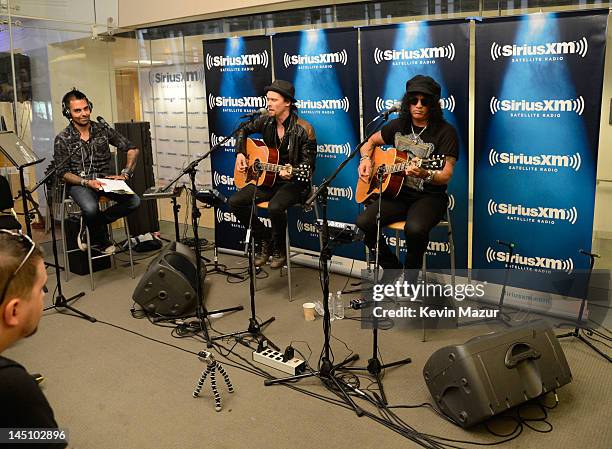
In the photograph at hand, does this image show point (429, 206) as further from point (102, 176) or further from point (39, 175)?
point (39, 175)

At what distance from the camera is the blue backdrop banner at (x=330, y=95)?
4.31 metres

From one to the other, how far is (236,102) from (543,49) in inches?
99.4

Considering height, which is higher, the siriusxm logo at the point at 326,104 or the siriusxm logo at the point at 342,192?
the siriusxm logo at the point at 326,104

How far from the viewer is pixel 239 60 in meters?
4.83

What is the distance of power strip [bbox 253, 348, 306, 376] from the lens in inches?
121

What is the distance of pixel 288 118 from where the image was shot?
4.20m

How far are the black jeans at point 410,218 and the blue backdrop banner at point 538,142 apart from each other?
0.52 m

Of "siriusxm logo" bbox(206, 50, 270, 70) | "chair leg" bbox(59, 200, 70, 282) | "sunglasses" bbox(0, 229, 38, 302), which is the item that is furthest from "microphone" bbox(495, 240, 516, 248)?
"chair leg" bbox(59, 200, 70, 282)

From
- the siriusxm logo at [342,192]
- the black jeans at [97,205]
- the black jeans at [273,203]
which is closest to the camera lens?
the black jeans at [273,203]

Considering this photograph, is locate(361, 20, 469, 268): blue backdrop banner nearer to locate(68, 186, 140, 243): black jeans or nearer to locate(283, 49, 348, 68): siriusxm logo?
locate(283, 49, 348, 68): siriusxm logo

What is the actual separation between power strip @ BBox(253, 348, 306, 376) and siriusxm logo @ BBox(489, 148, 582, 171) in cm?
187

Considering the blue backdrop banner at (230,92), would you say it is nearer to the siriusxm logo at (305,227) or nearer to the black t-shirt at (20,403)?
the siriusxm logo at (305,227)

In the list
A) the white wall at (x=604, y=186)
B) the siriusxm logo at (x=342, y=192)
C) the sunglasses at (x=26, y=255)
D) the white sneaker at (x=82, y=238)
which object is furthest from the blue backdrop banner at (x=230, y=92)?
the sunglasses at (x=26, y=255)

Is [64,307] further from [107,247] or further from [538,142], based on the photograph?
[538,142]
